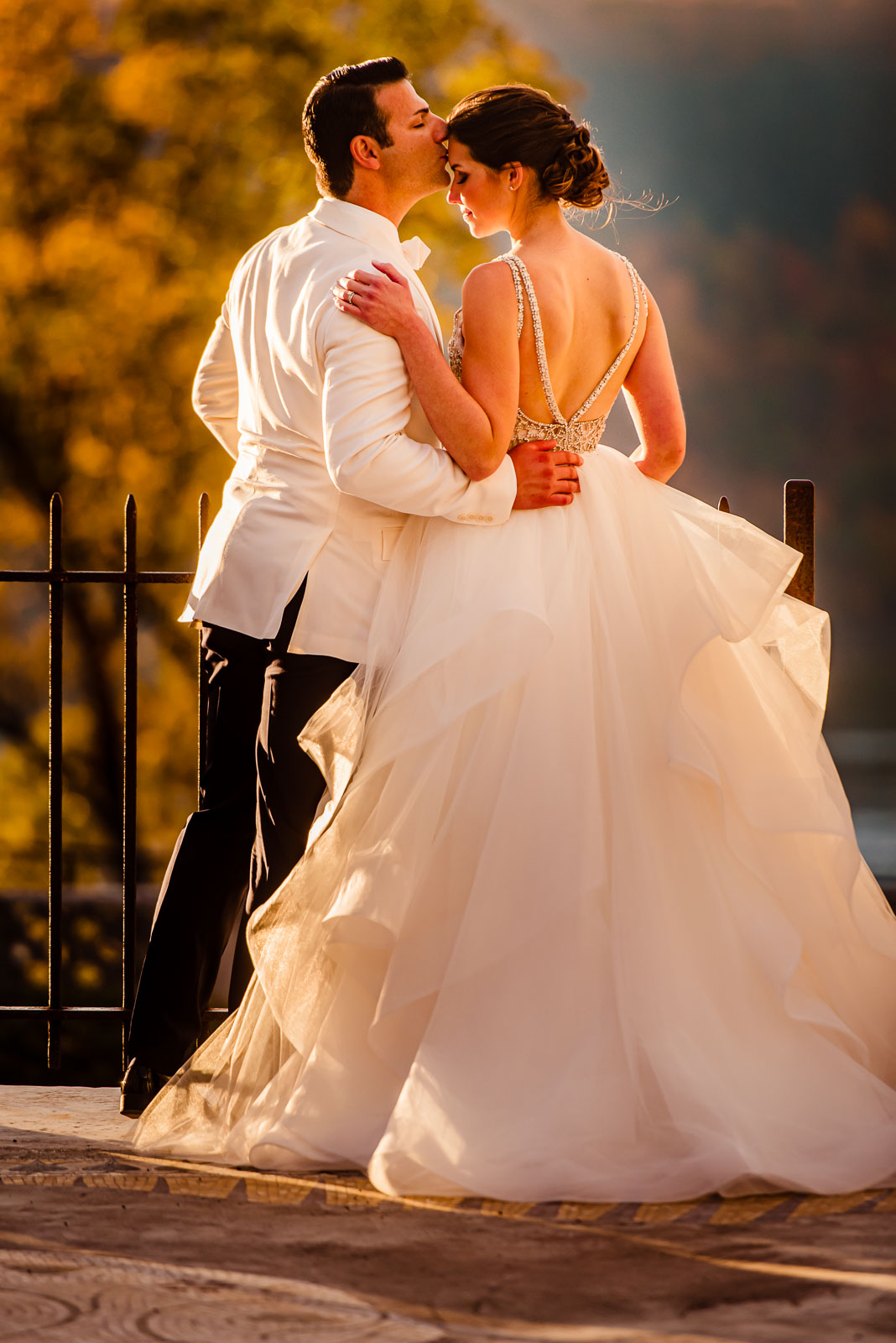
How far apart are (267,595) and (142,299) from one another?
6.04 metres

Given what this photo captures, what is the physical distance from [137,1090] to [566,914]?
3.56 feet

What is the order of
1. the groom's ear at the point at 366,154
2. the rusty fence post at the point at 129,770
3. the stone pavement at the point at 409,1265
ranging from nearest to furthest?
the stone pavement at the point at 409,1265 → the groom's ear at the point at 366,154 → the rusty fence post at the point at 129,770

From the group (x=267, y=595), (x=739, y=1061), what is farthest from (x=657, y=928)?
(x=267, y=595)

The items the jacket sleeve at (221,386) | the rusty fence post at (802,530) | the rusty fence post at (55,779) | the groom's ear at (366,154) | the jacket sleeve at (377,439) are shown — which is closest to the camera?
the jacket sleeve at (377,439)

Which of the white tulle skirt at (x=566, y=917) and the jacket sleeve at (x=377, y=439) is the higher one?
the jacket sleeve at (x=377, y=439)

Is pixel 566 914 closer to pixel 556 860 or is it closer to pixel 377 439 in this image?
pixel 556 860

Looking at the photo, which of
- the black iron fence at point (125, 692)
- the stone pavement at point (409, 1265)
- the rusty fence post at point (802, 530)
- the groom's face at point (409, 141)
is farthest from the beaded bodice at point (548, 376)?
the stone pavement at point (409, 1265)

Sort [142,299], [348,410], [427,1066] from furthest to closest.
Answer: [142,299] < [348,410] < [427,1066]

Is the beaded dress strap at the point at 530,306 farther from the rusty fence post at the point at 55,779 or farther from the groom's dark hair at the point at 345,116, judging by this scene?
the rusty fence post at the point at 55,779

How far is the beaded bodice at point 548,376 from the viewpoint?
267 centimetres

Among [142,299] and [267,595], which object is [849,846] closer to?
[267,595]

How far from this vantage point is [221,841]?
2914 mm

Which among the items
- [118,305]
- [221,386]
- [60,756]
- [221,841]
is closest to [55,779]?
[60,756]

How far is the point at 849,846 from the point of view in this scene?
103 inches
